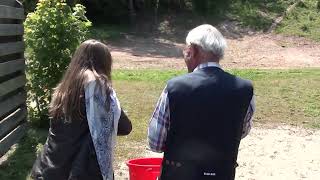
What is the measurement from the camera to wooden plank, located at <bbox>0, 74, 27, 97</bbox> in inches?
274

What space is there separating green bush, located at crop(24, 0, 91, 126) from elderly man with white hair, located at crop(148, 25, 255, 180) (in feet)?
17.2

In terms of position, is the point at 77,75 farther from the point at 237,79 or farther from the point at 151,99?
the point at 151,99

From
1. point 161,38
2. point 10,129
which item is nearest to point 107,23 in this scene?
point 161,38

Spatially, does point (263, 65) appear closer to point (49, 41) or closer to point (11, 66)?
point (49, 41)

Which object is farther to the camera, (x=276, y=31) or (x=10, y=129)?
(x=276, y=31)

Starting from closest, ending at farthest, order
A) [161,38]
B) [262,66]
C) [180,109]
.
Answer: [180,109], [262,66], [161,38]

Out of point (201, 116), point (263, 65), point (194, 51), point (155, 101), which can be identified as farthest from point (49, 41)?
point (263, 65)

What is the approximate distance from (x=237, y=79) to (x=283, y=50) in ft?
73.4

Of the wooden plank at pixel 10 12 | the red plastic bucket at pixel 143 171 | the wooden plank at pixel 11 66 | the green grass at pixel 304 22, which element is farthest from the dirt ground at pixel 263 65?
the red plastic bucket at pixel 143 171

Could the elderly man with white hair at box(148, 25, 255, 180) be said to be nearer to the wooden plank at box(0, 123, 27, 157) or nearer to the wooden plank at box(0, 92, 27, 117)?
the wooden plank at box(0, 123, 27, 157)

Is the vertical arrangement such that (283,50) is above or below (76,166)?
below

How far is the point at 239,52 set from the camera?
25.0m

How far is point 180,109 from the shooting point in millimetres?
3256

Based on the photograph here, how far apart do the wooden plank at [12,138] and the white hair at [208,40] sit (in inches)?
160
